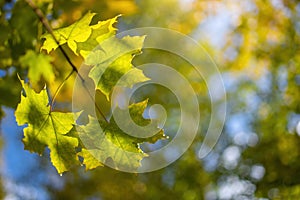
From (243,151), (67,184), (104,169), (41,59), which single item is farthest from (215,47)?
(41,59)

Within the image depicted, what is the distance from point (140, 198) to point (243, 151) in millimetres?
1028

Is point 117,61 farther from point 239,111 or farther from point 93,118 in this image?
point 239,111

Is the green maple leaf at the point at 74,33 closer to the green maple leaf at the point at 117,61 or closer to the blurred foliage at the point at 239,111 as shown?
the green maple leaf at the point at 117,61

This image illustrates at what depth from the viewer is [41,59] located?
750 millimetres

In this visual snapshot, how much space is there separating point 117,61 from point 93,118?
0.30 ft

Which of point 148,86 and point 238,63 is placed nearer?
point 238,63

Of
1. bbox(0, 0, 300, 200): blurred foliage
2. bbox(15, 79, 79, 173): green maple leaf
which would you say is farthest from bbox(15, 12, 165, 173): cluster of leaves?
bbox(0, 0, 300, 200): blurred foliage

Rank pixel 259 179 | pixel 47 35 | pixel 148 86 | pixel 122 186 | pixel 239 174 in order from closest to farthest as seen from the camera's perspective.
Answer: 1. pixel 47 35
2. pixel 259 179
3. pixel 239 174
4. pixel 122 186
5. pixel 148 86

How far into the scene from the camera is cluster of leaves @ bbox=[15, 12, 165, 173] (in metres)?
0.62

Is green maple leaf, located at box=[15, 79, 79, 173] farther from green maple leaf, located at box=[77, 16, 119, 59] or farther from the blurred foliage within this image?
the blurred foliage

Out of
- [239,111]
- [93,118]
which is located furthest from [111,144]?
[239,111]

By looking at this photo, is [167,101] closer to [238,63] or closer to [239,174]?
[238,63]

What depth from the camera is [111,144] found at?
0.62 meters

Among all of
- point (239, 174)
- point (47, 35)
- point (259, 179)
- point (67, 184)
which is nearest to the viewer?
point (47, 35)
